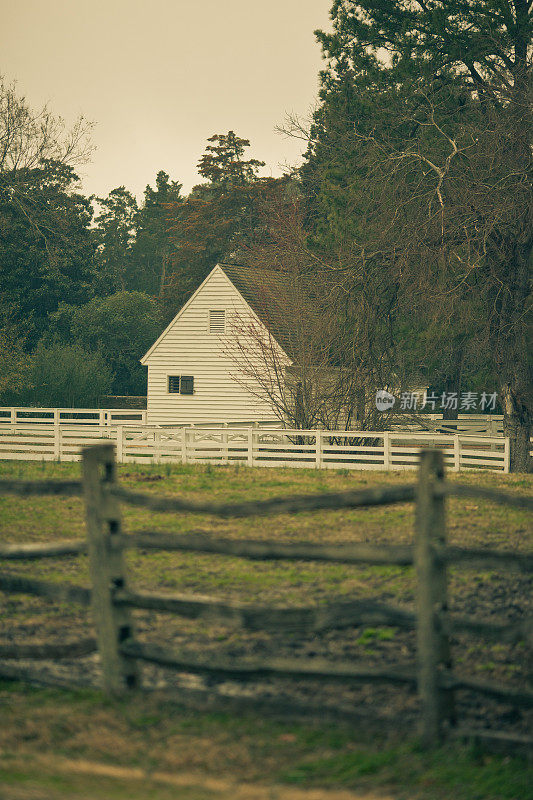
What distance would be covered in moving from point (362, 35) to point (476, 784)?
2866 cm

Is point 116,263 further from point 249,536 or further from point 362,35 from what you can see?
point 249,536

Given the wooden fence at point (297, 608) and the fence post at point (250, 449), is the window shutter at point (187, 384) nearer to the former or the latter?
the fence post at point (250, 449)

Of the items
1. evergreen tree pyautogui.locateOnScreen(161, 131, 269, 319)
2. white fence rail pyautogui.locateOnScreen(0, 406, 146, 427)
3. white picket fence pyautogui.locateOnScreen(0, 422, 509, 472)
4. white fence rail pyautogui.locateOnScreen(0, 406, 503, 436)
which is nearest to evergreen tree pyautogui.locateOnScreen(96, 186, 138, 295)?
evergreen tree pyautogui.locateOnScreen(161, 131, 269, 319)

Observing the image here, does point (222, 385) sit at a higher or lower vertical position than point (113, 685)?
higher

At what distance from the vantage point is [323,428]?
26844 millimetres

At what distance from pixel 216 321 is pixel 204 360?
170cm

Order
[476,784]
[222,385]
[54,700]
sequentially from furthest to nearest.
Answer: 1. [222,385]
2. [54,700]
3. [476,784]

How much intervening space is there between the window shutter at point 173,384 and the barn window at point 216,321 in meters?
2.59

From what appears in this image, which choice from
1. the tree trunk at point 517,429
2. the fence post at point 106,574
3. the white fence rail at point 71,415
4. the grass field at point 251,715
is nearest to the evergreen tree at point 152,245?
the white fence rail at point 71,415

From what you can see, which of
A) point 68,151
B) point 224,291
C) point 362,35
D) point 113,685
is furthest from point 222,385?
point 113,685

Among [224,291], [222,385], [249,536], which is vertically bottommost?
[249,536]

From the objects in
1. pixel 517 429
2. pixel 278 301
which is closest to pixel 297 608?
pixel 517 429

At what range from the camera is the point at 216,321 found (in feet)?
122

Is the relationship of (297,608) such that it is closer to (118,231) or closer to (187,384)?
(187,384)
